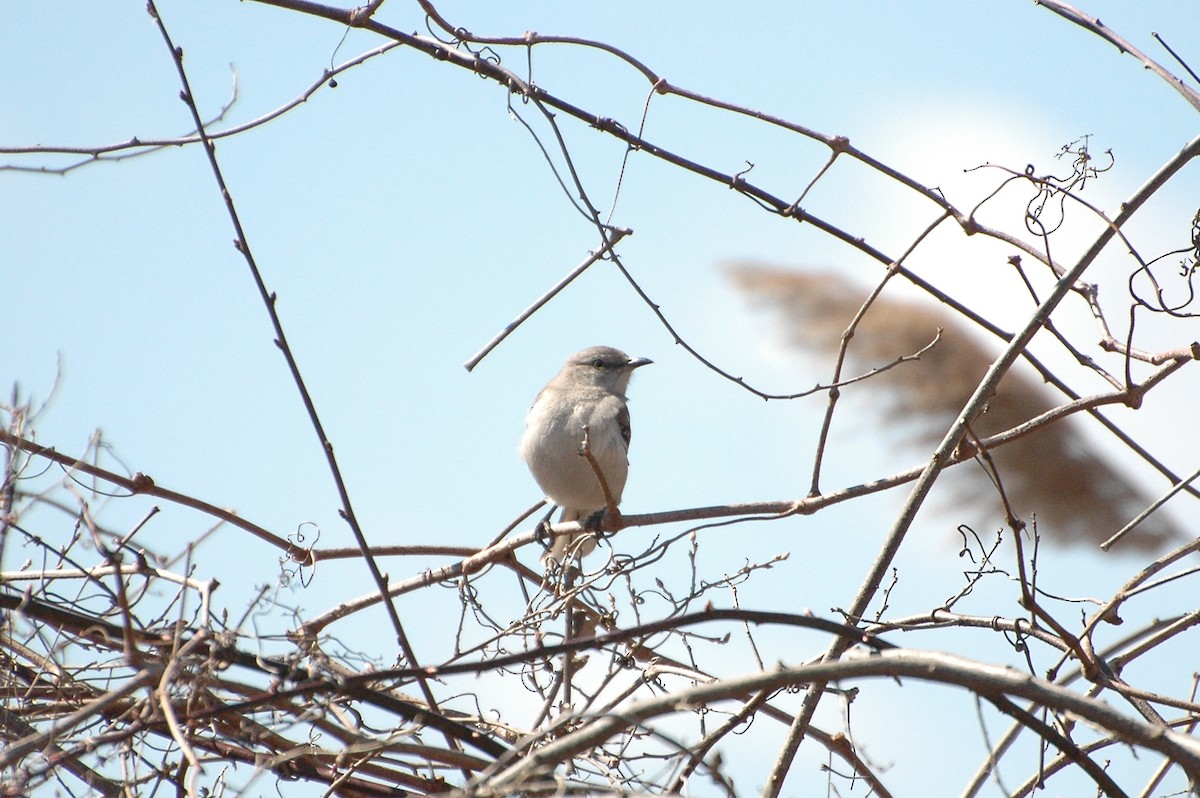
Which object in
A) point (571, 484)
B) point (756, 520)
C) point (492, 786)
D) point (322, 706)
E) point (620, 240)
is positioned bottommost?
point (492, 786)

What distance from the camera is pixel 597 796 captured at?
185cm

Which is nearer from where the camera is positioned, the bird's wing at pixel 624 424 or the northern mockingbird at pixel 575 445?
the northern mockingbird at pixel 575 445

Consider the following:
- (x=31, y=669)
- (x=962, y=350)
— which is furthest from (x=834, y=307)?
(x=31, y=669)

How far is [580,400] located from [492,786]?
4.08 m

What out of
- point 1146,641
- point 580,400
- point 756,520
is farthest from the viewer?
point 580,400

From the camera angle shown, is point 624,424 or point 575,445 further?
point 624,424

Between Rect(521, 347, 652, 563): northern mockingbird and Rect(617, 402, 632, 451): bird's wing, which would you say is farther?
Rect(617, 402, 632, 451): bird's wing

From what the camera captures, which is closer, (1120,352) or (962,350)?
(1120,352)

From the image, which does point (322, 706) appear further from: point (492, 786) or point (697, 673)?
point (697, 673)

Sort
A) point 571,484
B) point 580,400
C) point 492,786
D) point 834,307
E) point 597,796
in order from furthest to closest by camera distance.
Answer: point 580,400 < point 571,484 < point 834,307 < point 597,796 < point 492,786

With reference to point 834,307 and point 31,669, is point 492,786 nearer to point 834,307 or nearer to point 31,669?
point 31,669

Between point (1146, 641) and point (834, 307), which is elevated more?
point (834, 307)

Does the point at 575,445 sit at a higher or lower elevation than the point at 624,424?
lower

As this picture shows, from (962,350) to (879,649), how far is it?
236cm
